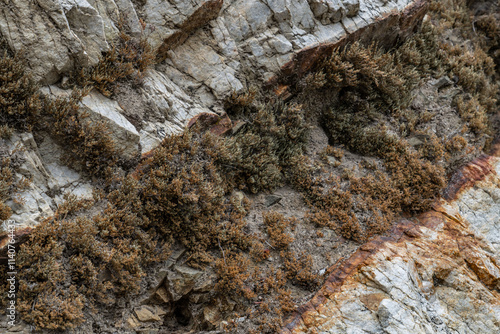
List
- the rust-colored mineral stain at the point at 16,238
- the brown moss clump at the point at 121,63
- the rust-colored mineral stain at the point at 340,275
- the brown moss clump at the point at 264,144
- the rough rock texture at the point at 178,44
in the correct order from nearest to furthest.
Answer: the rust-colored mineral stain at the point at 16,238
the rough rock texture at the point at 178,44
the rust-colored mineral stain at the point at 340,275
the brown moss clump at the point at 121,63
the brown moss clump at the point at 264,144

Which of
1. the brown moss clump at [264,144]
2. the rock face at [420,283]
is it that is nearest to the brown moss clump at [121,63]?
the brown moss clump at [264,144]

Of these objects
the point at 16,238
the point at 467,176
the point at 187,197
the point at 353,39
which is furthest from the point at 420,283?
the point at 16,238

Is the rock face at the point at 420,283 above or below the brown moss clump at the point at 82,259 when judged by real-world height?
above

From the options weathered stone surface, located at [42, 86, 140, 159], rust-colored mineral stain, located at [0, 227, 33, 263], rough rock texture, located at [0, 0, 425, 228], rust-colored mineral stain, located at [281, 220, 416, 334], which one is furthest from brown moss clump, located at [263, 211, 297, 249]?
rust-colored mineral stain, located at [0, 227, 33, 263]

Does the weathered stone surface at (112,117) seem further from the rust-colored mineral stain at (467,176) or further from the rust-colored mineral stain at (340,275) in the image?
the rust-colored mineral stain at (467,176)

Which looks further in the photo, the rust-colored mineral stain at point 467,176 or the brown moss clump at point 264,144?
the rust-colored mineral stain at point 467,176

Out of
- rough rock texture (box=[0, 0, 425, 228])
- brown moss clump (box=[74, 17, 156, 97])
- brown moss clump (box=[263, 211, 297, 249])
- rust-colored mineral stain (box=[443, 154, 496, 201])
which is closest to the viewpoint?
rough rock texture (box=[0, 0, 425, 228])

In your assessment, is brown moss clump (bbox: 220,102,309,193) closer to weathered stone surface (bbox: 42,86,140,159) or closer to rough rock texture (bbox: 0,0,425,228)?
rough rock texture (bbox: 0,0,425,228)

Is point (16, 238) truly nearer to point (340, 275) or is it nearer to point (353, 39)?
point (340, 275)

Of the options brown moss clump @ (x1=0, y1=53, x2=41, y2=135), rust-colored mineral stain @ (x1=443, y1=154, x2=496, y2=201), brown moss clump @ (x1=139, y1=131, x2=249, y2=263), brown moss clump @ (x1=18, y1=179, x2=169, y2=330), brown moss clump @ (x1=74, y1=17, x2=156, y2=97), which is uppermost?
rust-colored mineral stain @ (x1=443, y1=154, x2=496, y2=201)
